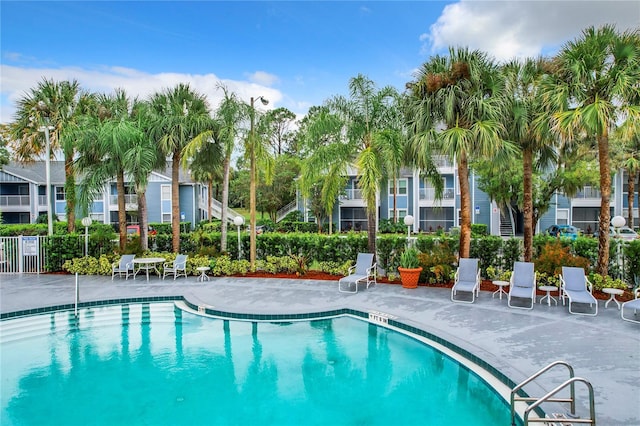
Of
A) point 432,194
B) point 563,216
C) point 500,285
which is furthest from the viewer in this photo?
point 432,194

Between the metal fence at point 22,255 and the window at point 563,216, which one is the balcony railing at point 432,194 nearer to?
the window at point 563,216

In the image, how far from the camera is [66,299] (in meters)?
10.6

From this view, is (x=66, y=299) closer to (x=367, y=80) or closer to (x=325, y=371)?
(x=325, y=371)

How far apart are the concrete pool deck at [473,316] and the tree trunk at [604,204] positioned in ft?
3.74

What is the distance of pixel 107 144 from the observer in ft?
43.1

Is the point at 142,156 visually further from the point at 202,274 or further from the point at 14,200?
the point at 14,200

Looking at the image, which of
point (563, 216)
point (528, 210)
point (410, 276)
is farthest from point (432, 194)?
point (410, 276)

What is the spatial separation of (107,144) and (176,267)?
190 inches

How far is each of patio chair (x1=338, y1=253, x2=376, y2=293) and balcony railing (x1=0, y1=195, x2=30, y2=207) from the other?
32150 millimetres

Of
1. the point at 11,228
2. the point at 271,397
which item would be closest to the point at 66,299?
the point at 271,397

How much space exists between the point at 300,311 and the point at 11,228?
2576cm

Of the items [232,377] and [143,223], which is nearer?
[232,377]

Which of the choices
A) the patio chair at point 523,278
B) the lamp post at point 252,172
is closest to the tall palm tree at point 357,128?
the lamp post at point 252,172

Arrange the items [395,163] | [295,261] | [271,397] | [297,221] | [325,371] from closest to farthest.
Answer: [271,397]
[325,371]
[395,163]
[295,261]
[297,221]
